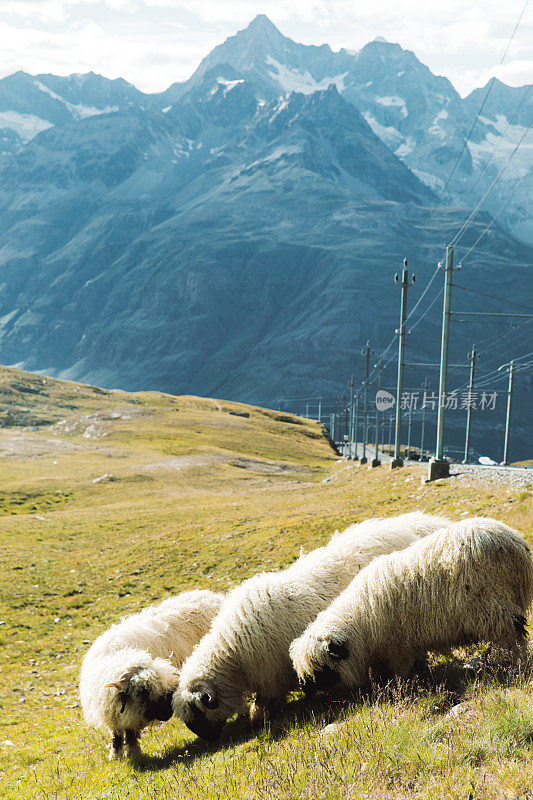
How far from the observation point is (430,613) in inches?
376

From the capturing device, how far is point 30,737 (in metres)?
12.1

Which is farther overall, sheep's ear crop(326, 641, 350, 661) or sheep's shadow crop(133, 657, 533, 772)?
sheep's ear crop(326, 641, 350, 661)


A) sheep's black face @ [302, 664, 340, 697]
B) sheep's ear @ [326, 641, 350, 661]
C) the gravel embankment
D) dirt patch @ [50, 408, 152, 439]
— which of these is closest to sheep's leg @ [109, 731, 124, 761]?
sheep's black face @ [302, 664, 340, 697]

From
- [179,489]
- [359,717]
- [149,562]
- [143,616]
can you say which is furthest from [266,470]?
[359,717]

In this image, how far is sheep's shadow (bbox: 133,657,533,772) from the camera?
8219 mm

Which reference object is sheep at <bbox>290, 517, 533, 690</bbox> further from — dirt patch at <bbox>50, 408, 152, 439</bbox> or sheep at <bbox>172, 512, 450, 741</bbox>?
dirt patch at <bbox>50, 408, 152, 439</bbox>

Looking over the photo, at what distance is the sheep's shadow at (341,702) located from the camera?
8.22 m

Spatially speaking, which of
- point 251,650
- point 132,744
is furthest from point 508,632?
point 132,744

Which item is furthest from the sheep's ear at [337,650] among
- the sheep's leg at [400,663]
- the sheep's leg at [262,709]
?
the sheep's leg at [262,709]

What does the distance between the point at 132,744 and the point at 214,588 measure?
12.1 m

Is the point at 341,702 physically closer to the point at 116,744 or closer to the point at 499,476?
the point at 116,744

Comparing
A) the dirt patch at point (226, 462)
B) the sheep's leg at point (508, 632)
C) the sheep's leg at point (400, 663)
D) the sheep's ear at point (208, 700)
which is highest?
the sheep's leg at point (508, 632)

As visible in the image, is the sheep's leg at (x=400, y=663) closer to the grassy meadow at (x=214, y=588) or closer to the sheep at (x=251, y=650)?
the grassy meadow at (x=214, y=588)

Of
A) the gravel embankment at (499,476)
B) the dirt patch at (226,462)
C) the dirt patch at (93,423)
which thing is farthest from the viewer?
the dirt patch at (93,423)
